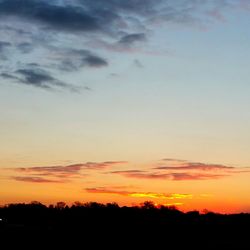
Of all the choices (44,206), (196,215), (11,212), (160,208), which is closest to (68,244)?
(196,215)

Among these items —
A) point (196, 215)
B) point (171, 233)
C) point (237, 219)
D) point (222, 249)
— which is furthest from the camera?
point (196, 215)

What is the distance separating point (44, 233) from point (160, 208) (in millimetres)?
63645

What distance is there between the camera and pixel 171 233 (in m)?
54.8

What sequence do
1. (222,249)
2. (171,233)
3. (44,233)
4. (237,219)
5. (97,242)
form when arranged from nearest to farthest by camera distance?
(222,249)
(97,242)
(44,233)
(171,233)
(237,219)

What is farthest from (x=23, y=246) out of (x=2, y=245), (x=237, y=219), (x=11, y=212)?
(x=11, y=212)

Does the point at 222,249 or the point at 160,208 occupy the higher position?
the point at 160,208

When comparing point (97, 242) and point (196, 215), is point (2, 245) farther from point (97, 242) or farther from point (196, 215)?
point (196, 215)

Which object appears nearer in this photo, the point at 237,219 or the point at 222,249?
the point at 222,249

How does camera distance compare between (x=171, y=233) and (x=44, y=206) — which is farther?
(x=44, y=206)

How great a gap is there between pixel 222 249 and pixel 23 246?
12.6m

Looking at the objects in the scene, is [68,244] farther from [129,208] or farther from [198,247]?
[129,208]

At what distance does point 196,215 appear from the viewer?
9738cm

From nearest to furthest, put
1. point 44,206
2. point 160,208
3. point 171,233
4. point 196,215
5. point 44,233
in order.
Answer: point 44,233 → point 171,233 → point 196,215 → point 160,208 → point 44,206

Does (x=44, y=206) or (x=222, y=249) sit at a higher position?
(x=44, y=206)
